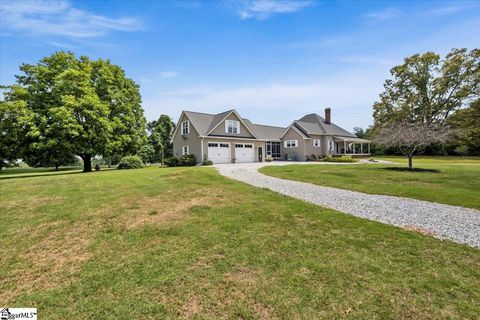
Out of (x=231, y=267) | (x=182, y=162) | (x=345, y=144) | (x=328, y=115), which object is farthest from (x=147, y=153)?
(x=231, y=267)

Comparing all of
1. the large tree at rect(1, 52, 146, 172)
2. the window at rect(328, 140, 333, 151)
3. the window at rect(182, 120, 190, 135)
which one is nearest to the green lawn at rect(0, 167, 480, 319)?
the large tree at rect(1, 52, 146, 172)

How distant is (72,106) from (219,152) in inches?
578

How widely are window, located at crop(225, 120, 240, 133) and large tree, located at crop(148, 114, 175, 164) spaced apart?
17.2m

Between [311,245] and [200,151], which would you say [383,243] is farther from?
[200,151]

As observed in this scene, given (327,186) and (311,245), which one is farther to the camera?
(327,186)

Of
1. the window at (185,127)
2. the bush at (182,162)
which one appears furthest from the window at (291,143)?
the bush at (182,162)

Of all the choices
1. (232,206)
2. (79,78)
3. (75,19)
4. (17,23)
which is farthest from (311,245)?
(79,78)

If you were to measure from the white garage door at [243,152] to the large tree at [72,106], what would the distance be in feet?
40.4

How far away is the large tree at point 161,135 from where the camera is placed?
4203 cm

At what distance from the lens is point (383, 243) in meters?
4.62

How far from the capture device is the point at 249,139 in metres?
30.2

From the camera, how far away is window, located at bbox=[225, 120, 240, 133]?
94.8 feet

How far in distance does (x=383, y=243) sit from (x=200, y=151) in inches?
907

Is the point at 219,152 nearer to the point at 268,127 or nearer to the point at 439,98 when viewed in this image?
the point at 268,127
